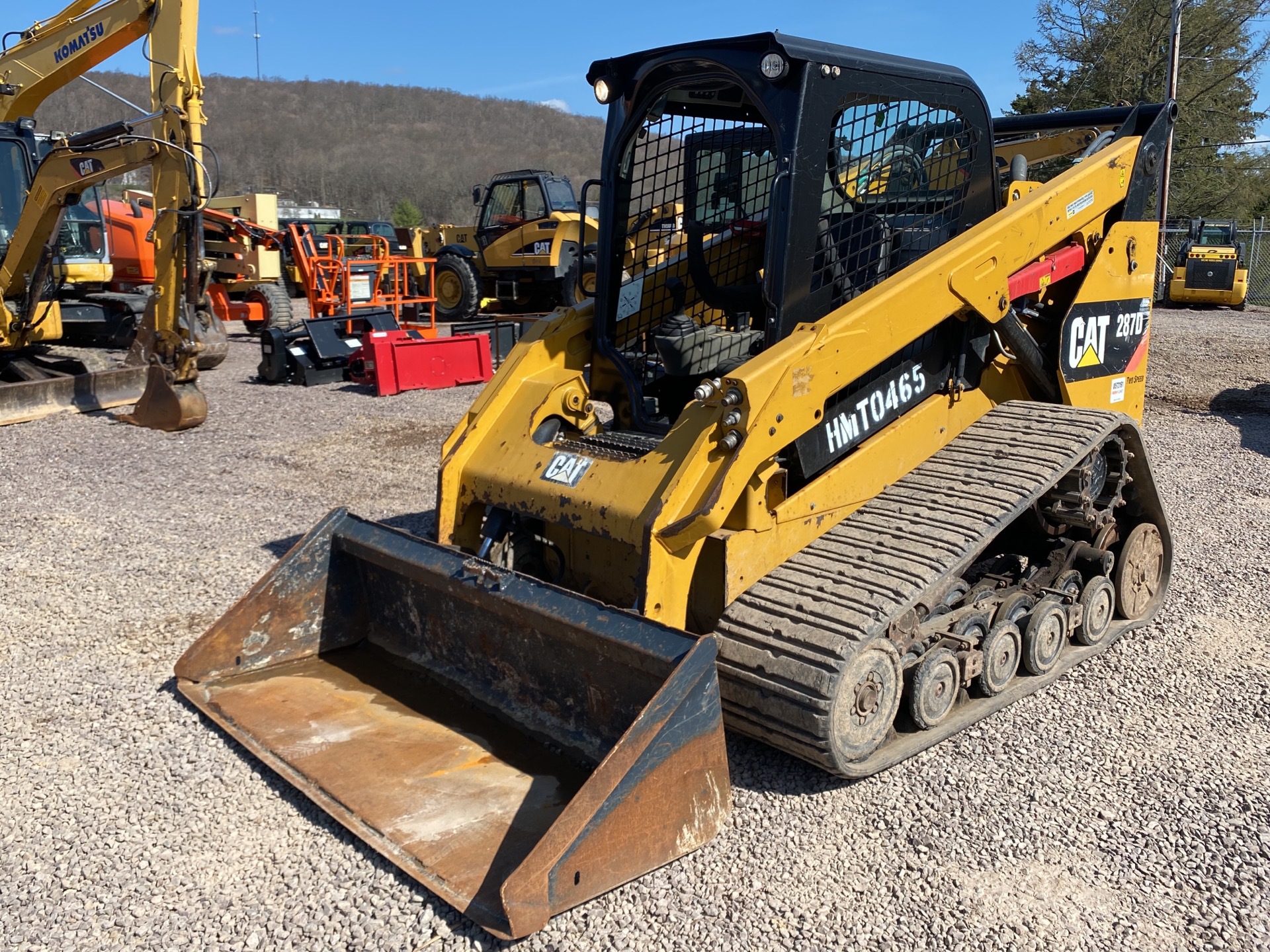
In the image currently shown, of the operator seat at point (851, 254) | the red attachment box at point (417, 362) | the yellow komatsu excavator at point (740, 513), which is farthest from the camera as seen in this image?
the red attachment box at point (417, 362)

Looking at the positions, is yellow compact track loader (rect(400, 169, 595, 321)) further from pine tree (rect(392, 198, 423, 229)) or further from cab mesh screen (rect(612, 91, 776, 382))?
pine tree (rect(392, 198, 423, 229))

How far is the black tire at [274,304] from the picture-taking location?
53.6ft

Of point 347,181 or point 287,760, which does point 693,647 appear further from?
point 347,181

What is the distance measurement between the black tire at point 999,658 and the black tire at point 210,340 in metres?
9.47

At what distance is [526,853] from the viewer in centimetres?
298

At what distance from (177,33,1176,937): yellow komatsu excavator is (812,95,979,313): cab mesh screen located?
0.04 feet

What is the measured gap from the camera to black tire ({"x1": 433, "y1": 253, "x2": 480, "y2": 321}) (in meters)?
17.9

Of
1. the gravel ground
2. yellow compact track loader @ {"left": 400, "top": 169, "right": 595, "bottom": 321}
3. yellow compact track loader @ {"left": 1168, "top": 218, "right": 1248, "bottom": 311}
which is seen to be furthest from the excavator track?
yellow compact track loader @ {"left": 1168, "top": 218, "right": 1248, "bottom": 311}

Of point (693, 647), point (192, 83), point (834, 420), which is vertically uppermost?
point (192, 83)

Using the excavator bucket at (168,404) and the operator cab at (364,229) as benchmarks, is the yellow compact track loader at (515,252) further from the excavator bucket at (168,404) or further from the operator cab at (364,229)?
the operator cab at (364,229)

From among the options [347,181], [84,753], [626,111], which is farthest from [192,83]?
[347,181]

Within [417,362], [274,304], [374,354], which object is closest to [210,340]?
[374,354]

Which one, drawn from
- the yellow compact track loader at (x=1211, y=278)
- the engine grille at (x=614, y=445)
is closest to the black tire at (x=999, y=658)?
the engine grille at (x=614, y=445)

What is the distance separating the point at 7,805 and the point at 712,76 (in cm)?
343
